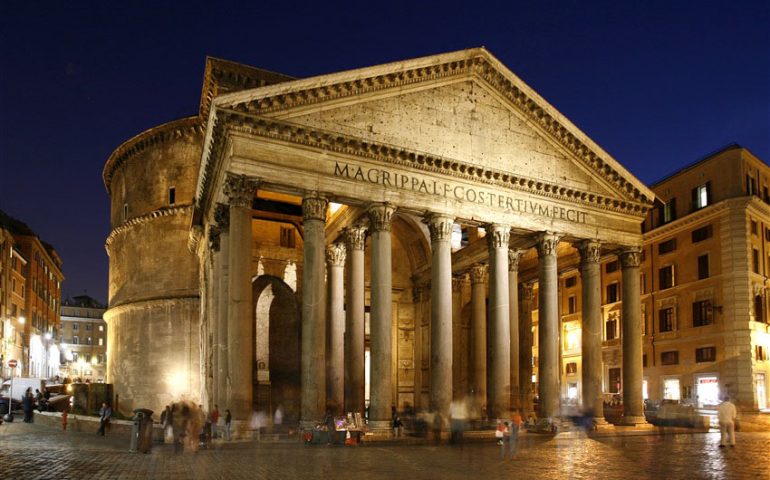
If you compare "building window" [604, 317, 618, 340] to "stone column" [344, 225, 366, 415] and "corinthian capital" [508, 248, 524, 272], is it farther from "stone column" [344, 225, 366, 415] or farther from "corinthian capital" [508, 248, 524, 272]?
"stone column" [344, 225, 366, 415]

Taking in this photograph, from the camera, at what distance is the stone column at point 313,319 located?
1969cm

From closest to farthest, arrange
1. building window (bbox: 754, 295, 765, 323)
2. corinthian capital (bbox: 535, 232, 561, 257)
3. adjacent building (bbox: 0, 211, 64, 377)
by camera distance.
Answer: corinthian capital (bbox: 535, 232, 561, 257) → building window (bbox: 754, 295, 765, 323) → adjacent building (bbox: 0, 211, 64, 377)

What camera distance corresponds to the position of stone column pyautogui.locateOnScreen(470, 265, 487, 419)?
28.4 m

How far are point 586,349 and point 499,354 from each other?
13.4 feet

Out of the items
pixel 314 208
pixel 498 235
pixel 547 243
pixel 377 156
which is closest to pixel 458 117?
pixel 377 156

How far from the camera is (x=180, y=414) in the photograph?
17.0 meters

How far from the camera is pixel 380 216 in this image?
2173 centimetres

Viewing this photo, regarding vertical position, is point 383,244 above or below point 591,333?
above

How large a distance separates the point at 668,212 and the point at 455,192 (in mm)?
20822

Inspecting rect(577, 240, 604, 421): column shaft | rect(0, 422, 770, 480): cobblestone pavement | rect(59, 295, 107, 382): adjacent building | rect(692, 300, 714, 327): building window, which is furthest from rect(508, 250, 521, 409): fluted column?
rect(59, 295, 107, 382): adjacent building

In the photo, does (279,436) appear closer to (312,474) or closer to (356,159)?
(312,474)

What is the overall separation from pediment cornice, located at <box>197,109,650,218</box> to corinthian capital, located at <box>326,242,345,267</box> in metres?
4.94

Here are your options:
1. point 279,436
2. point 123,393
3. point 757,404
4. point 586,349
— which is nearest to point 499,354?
point 586,349

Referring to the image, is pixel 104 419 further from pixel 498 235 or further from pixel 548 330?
pixel 548 330
